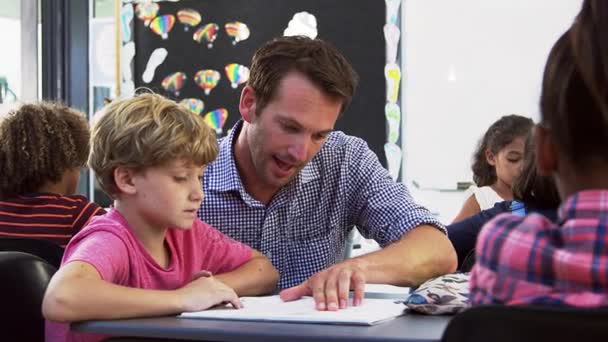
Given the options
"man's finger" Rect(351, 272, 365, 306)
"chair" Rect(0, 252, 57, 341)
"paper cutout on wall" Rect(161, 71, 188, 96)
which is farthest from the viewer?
"paper cutout on wall" Rect(161, 71, 188, 96)

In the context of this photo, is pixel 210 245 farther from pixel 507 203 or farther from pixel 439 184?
pixel 439 184

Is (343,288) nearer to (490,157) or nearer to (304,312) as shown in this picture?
(304,312)

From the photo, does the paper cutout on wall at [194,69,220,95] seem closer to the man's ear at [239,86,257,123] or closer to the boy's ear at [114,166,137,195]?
the man's ear at [239,86,257,123]

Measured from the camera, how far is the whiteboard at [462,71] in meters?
4.02

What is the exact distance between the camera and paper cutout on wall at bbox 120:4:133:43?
13.4 ft

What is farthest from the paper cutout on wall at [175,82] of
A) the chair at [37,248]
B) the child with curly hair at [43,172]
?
the chair at [37,248]

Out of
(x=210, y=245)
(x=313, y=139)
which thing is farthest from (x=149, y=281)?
(x=313, y=139)

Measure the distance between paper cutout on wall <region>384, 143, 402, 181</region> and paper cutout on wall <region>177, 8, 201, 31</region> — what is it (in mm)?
1071

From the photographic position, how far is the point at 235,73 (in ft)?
12.9

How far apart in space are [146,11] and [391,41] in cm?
117

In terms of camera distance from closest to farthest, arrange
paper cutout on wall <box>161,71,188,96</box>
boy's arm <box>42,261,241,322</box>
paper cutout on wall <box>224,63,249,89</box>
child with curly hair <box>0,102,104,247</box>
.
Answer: boy's arm <box>42,261,241,322</box>, child with curly hair <box>0,102,104,247</box>, paper cutout on wall <box>224,63,249,89</box>, paper cutout on wall <box>161,71,188,96</box>

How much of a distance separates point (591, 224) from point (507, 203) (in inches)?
72.8

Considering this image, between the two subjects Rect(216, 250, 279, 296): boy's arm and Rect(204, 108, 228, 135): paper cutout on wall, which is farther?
Rect(204, 108, 228, 135): paper cutout on wall

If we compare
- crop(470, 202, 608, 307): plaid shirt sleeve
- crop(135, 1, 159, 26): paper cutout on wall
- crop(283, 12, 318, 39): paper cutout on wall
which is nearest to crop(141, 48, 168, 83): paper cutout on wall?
crop(135, 1, 159, 26): paper cutout on wall
